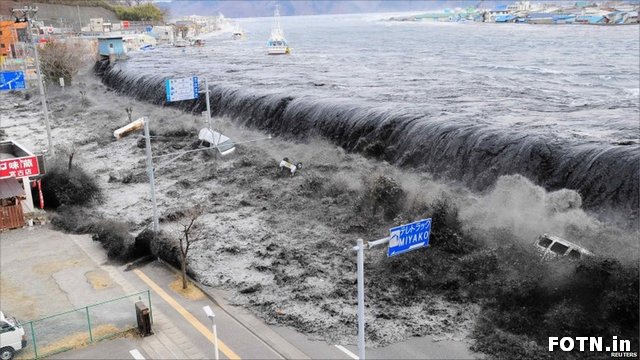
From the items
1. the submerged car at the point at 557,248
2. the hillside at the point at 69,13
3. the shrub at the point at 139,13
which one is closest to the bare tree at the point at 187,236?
the submerged car at the point at 557,248

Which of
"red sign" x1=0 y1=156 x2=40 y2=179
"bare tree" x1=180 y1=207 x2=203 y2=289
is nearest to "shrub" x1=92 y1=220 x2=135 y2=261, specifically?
"bare tree" x1=180 y1=207 x2=203 y2=289

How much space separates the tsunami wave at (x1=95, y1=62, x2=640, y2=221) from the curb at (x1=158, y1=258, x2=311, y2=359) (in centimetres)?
1697

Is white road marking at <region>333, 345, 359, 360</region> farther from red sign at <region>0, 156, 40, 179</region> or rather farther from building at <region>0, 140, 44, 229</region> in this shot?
red sign at <region>0, 156, 40, 179</region>

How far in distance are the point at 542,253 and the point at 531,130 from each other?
14578 mm

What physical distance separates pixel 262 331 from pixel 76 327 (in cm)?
637

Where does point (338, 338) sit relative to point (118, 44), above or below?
below

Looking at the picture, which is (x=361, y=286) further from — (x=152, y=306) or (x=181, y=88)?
(x=181, y=88)

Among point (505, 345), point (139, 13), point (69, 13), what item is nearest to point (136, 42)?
point (69, 13)

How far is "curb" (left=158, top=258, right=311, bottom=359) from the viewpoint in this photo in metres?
19.3

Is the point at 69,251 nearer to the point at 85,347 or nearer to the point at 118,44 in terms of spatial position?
the point at 85,347

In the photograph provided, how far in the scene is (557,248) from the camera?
2381cm

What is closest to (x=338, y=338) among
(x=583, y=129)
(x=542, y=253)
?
(x=542, y=253)

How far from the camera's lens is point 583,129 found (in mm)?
37750

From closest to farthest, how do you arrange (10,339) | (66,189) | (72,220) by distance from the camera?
(10,339) < (72,220) < (66,189)
